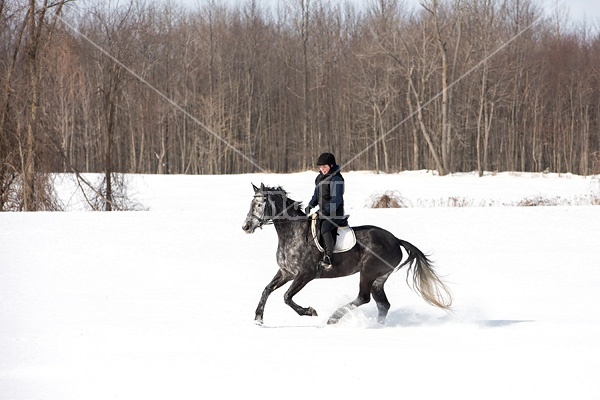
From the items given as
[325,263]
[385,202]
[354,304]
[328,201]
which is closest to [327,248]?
[325,263]

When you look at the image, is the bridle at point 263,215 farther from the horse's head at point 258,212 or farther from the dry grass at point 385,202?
the dry grass at point 385,202

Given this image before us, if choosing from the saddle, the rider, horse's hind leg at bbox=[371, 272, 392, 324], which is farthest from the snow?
the rider

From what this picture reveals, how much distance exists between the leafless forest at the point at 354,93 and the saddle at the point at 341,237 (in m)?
29.5

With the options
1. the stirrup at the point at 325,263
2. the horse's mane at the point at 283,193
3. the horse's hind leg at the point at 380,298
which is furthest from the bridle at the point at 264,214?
the horse's hind leg at the point at 380,298

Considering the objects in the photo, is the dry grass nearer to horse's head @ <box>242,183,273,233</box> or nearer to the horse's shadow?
the horse's shadow

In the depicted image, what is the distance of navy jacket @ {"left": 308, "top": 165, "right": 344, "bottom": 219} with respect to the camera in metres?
9.74

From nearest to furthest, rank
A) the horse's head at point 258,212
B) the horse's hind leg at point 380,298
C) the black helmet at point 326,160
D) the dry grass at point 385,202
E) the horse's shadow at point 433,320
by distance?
the horse's head at point 258,212, the black helmet at point 326,160, the horse's hind leg at point 380,298, the horse's shadow at point 433,320, the dry grass at point 385,202

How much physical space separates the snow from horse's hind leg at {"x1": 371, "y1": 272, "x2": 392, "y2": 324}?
0.15 meters

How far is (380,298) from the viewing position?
401 inches

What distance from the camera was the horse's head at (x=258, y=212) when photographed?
31.0 feet

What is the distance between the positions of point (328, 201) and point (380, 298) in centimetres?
162

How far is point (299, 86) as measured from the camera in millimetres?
63344

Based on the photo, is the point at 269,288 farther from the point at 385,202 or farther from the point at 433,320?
the point at 385,202


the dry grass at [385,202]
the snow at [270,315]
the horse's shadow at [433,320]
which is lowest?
the horse's shadow at [433,320]
